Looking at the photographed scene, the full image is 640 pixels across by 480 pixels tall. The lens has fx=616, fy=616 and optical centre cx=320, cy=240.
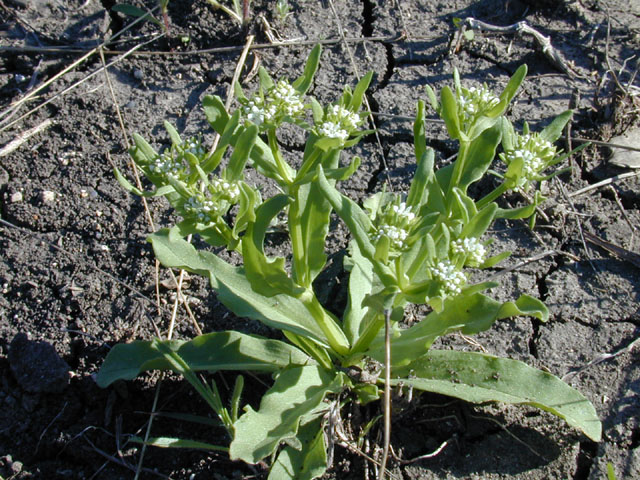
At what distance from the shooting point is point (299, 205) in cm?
291

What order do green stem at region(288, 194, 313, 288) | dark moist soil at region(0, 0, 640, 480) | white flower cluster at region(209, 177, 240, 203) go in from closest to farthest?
white flower cluster at region(209, 177, 240, 203) → green stem at region(288, 194, 313, 288) → dark moist soil at region(0, 0, 640, 480)

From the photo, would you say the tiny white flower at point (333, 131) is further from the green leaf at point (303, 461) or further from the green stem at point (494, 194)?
the green leaf at point (303, 461)

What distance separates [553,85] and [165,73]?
111 inches

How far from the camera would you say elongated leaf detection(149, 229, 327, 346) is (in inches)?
111

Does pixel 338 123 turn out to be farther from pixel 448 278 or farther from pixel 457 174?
pixel 448 278

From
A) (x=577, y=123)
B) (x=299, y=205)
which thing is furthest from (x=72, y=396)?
(x=577, y=123)

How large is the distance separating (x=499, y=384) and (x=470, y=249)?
0.83 metres

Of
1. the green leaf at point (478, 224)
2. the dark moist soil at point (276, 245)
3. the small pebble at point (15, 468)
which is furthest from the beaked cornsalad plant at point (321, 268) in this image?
the small pebble at point (15, 468)

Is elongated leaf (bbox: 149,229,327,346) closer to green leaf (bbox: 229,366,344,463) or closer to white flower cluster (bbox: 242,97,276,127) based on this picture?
green leaf (bbox: 229,366,344,463)

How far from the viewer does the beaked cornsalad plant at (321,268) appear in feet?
7.98

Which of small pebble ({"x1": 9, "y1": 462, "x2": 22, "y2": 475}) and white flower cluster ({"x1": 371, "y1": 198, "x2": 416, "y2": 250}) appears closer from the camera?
white flower cluster ({"x1": 371, "y1": 198, "x2": 416, "y2": 250})

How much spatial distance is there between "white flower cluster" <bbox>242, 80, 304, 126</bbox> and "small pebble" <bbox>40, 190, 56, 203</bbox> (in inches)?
71.0

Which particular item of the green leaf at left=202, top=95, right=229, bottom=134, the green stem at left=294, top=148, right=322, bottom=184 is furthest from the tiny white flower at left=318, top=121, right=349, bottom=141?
the green leaf at left=202, top=95, right=229, bottom=134

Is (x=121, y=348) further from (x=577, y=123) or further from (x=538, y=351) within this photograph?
(x=577, y=123)
